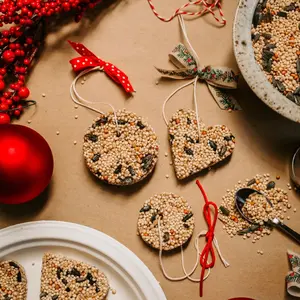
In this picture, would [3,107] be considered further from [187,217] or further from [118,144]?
[187,217]

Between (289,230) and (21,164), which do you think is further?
(289,230)

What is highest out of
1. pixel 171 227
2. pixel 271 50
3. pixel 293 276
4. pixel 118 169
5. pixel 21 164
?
pixel 271 50

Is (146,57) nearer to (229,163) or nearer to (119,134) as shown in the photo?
(119,134)

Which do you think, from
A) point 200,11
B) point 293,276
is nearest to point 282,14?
point 200,11

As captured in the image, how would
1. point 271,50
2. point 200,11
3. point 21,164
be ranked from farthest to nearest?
point 200,11 < point 271,50 < point 21,164

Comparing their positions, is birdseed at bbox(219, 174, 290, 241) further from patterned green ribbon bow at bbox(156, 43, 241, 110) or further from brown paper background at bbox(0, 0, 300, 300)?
patterned green ribbon bow at bbox(156, 43, 241, 110)

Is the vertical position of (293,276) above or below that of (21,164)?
below

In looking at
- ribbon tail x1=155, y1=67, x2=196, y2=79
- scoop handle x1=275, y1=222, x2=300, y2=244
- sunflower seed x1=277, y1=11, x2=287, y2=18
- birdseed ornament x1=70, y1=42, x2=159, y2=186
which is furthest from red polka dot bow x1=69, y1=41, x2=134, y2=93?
scoop handle x1=275, y1=222, x2=300, y2=244
